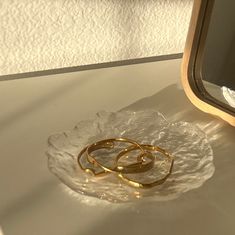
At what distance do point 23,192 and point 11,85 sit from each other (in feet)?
0.85

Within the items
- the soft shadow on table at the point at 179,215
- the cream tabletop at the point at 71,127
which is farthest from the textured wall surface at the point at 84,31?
the soft shadow on table at the point at 179,215

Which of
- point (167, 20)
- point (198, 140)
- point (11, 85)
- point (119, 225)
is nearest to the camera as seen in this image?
point (119, 225)

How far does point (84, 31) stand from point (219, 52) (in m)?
0.22

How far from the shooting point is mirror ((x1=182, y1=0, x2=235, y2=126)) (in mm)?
571

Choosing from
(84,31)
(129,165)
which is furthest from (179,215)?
(84,31)

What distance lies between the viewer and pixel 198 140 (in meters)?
0.53

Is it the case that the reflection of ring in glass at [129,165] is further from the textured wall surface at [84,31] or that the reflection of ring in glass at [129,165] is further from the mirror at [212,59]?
the textured wall surface at [84,31]

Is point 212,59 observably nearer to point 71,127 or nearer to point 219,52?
point 219,52

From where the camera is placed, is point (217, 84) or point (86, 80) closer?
point (217, 84)

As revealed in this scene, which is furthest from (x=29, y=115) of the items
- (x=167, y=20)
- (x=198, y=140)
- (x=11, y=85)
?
(x=167, y=20)

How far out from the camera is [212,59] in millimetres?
590

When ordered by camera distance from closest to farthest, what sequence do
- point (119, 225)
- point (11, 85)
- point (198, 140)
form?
point (119, 225) < point (198, 140) < point (11, 85)

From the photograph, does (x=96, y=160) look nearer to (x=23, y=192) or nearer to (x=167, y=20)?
(x=23, y=192)

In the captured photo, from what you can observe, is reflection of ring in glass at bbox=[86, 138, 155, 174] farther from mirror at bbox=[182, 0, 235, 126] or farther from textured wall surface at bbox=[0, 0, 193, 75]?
textured wall surface at bbox=[0, 0, 193, 75]
